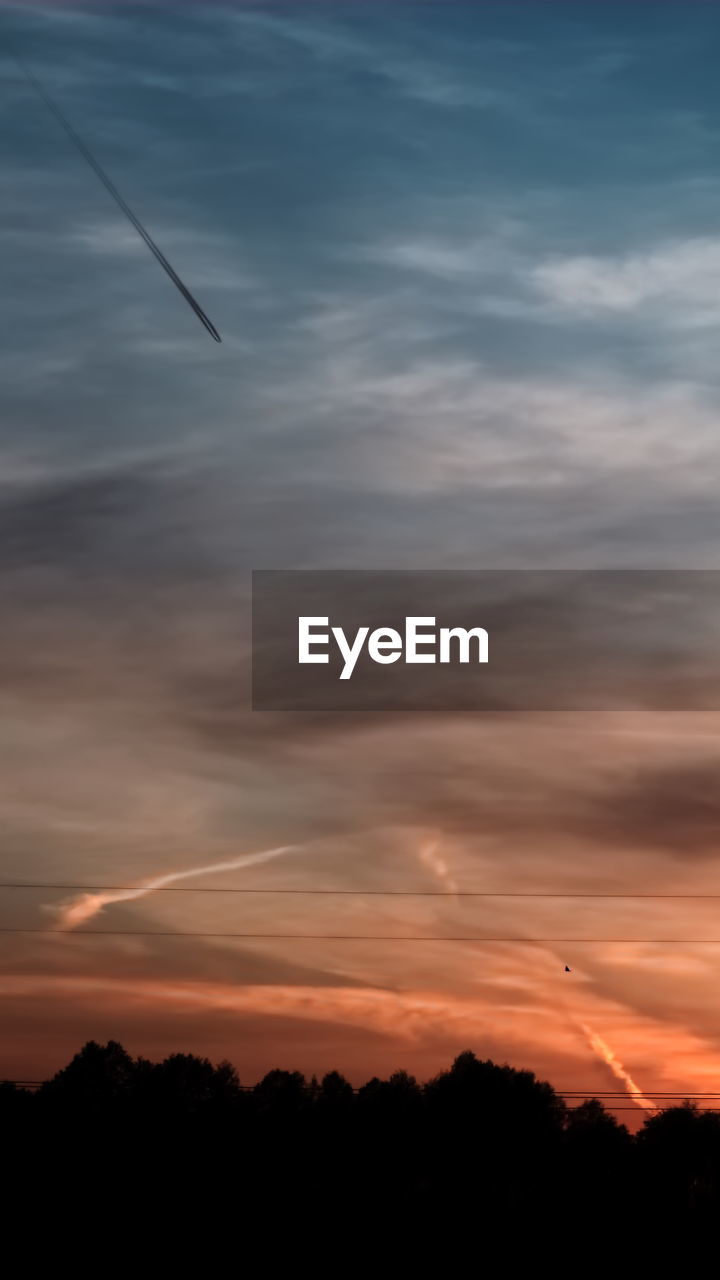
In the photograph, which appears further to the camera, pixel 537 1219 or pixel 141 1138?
pixel 141 1138

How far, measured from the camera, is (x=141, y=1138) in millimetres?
184375

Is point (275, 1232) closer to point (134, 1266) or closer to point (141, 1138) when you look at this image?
point (134, 1266)

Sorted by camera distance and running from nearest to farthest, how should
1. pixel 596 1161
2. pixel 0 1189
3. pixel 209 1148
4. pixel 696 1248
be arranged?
1. pixel 696 1248
2. pixel 0 1189
3. pixel 209 1148
4. pixel 596 1161

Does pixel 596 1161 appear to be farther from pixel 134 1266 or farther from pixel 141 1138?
pixel 134 1266

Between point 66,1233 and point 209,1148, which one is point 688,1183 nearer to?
point 209,1148

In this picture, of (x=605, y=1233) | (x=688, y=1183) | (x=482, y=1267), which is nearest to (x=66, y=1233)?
(x=482, y=1267)

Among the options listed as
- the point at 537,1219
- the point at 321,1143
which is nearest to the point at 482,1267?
the point at 537,1219

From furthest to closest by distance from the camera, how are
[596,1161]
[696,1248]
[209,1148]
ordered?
[596,1161] < [209,1148] < [696,1248]

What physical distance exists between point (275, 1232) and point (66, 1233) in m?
16.9

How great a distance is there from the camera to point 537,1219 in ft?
516

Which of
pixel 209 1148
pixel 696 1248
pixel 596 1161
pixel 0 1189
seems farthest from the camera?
pixel 596 1161

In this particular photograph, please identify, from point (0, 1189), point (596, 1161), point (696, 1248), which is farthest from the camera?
point (596, 1161)

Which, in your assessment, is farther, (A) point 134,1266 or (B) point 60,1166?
(B) point 60,1166

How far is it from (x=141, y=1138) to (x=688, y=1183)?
5190 centimetres
